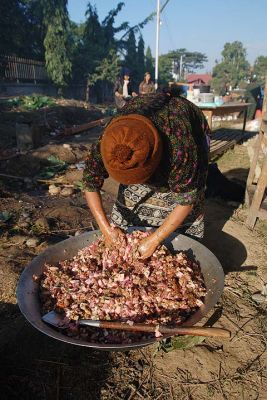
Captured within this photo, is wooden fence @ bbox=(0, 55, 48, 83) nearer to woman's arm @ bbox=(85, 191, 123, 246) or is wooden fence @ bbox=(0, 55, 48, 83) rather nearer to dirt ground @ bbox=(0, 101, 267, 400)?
dirt ground @ bbox=(0, 101, 267, 400)

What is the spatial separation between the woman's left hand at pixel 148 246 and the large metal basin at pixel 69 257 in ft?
1.59

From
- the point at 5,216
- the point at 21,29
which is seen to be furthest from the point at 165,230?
the point at 21,29

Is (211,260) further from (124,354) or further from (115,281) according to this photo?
(124,354)

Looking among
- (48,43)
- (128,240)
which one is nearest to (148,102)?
(128,240)

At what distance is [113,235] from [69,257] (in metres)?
0.50

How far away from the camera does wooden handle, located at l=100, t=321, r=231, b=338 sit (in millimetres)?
1896

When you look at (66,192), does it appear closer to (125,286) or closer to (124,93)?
(125,286)

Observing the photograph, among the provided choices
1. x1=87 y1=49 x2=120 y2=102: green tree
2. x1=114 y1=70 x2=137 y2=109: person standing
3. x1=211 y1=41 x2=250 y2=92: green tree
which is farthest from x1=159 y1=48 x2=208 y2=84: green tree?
x1=114 y1=70 x2=137 y2=109: person standing

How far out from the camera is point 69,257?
8.75ft

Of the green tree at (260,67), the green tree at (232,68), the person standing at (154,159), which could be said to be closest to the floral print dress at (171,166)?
the person standing at (154,159)

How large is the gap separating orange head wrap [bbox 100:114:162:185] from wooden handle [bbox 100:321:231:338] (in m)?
0.87

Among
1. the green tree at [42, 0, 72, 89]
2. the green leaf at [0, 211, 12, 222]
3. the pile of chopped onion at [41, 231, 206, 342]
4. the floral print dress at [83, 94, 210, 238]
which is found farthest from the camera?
the green tree at [42, 0, 72, 89]

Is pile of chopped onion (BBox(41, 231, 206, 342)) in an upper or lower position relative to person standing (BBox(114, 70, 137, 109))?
Answer: lower

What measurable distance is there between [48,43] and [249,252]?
760 inches
